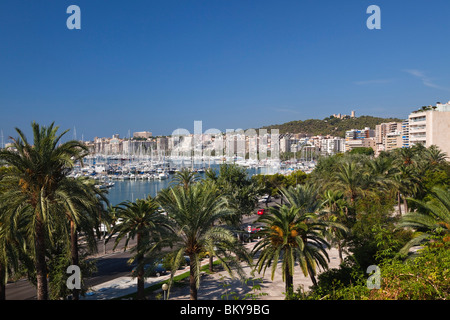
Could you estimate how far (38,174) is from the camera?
9539mm

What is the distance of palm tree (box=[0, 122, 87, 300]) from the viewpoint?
9281 millimetres

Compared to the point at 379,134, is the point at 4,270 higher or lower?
lower

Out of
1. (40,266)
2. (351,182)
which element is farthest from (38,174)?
(351,182)

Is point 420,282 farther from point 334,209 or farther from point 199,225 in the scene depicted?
point 334,209

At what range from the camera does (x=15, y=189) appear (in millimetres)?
9641

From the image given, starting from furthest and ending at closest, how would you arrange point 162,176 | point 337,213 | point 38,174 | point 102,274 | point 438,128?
point 162,176 → point 438,128 → point 102,274 → point 337,213 → point 38,174

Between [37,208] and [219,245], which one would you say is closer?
[37,208]

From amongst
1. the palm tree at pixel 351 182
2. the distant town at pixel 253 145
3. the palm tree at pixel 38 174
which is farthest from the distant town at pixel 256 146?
the palm tree at pixel 38 174

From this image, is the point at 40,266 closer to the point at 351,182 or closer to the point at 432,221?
the point at 432,221

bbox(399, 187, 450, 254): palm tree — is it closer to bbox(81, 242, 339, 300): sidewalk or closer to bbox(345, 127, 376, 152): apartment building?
bbox(81, 242, 339, 300): sidewalk
